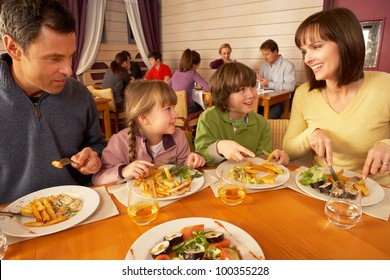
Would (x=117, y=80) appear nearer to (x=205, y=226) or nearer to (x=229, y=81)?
(x=229, y=81)

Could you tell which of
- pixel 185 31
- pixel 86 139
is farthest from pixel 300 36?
pixel 185 31

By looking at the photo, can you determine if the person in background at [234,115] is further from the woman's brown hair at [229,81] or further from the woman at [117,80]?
the woman at [117,80]

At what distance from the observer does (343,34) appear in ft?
4.67

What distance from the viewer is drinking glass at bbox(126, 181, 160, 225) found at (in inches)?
37.2

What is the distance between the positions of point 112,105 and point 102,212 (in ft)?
12.1

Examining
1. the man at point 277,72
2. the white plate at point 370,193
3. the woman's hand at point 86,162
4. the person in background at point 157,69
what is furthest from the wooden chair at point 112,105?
the white plate at point 370,193

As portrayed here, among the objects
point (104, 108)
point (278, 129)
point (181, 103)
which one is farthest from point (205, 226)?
point (104, 108)

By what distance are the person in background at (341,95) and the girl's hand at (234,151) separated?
13.5 inches

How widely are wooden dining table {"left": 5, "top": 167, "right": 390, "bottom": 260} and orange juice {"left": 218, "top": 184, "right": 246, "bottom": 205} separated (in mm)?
27

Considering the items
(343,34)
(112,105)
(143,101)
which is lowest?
(112,105)

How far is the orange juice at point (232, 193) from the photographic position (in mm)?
1053

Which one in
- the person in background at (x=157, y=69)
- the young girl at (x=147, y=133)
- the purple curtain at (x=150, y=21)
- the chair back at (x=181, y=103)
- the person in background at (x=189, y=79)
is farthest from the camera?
the purple curtain at (x=150, y=21)

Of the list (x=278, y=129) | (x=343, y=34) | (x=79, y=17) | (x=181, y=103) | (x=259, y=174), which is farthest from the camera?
(x=79, y=17)

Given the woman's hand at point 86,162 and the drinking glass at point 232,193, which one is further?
the woman's hand at point 86,162
